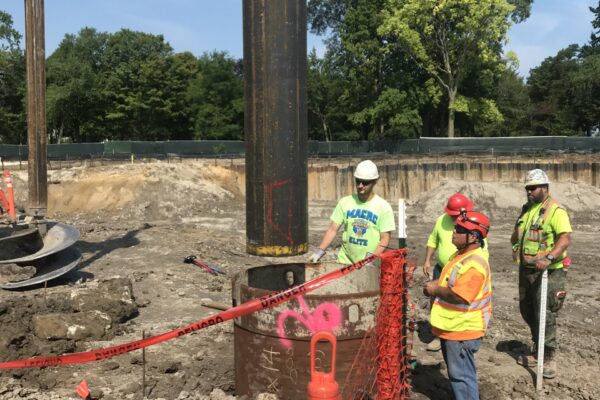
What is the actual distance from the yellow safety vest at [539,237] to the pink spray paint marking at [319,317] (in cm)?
234

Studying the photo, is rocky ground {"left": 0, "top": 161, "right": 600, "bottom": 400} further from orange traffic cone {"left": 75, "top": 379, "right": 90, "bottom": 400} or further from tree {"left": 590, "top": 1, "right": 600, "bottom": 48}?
tree {"left": 590, "top": 1, "right": 600, "bottom": 48}

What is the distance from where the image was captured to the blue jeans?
12.8 feet

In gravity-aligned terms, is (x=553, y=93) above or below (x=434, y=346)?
above

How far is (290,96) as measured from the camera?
270 inches

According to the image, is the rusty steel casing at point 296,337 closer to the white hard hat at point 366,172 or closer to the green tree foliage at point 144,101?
the white hard hat at point 366,172

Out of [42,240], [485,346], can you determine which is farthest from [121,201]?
[485,346]

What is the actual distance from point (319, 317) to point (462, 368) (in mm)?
1049

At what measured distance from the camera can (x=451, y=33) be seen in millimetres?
39812

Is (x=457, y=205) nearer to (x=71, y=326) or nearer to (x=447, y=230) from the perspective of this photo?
(x=447, y=230)

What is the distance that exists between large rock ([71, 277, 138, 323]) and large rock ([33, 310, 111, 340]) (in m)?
0.38

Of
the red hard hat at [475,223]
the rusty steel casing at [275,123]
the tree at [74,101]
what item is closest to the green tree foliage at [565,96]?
the tree at [74,101]

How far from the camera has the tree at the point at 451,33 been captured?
123 ft

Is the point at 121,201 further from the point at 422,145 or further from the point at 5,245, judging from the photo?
the point at 422,145

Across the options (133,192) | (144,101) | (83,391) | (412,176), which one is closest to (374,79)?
(412,176)
